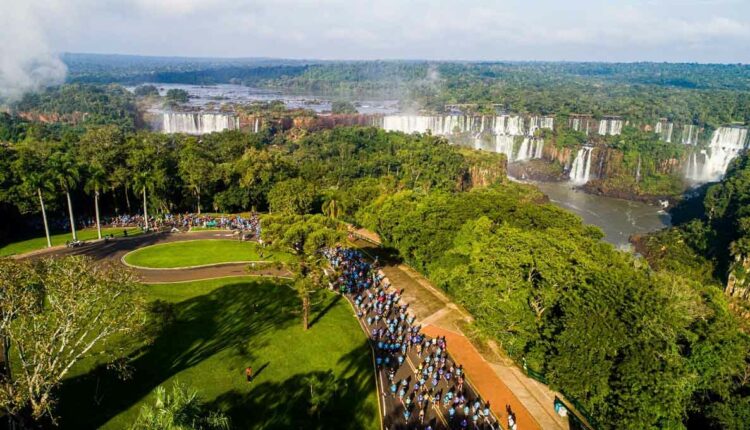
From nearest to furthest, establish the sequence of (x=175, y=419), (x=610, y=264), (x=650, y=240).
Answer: (x=175, y=419) < (x=610, y=264) < (x=650, y=240)

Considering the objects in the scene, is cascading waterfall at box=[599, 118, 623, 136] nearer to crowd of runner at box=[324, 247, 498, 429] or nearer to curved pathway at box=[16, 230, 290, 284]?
crowd of runner at box=[324, 247, 498, 429]

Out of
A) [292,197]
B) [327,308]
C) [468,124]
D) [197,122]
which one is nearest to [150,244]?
[292,197]

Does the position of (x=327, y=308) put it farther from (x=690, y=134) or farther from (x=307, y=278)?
(x=690, y=134)

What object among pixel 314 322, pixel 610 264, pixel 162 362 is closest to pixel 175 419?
pixel 162 362

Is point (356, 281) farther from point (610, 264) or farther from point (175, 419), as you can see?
point (175, 419)

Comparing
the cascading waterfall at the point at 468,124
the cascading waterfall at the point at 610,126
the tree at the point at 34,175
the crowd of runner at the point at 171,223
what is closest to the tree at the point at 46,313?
the tree at the point at 34,175

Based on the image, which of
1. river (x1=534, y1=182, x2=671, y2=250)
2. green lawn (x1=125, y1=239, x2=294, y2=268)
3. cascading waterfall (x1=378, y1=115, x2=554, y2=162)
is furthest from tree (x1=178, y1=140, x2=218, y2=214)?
cascading waterfall (x1=378, y1=115, x2=554, y2=162)
